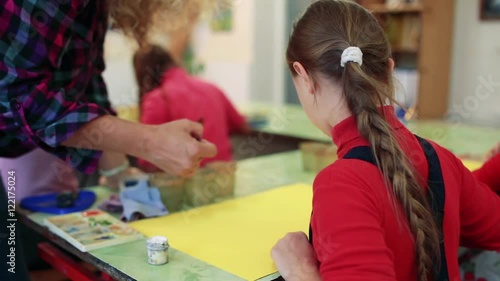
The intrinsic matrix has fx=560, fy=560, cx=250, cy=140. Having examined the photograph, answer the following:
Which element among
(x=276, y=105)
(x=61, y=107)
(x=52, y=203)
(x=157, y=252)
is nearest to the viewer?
(x=157, y=252)

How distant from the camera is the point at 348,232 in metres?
0.78

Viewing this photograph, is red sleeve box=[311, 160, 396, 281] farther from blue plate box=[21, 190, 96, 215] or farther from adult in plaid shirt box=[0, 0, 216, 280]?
blue plate box=[21, 190, 96, 215]

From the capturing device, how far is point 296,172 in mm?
1733

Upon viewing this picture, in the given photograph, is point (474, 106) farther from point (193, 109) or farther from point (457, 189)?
point (457, 189)

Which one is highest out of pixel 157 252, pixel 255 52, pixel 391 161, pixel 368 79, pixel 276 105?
pixel 368 79

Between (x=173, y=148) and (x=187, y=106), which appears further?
(x=187, y=106)

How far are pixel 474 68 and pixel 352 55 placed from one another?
3.40 metres

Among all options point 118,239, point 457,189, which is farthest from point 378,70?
point 118,239

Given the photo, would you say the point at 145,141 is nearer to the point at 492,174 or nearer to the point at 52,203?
the point at 52,203

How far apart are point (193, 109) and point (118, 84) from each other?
9.61ft

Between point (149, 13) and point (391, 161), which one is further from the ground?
point (149, 13)

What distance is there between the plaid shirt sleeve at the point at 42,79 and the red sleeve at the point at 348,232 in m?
0.57

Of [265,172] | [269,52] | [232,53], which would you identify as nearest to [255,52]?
[269,52]

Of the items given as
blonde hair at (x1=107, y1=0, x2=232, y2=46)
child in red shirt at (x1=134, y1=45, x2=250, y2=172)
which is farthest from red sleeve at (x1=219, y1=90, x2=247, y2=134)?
blonde hair at (x1=107, y1=0, x2=232, y2=46)
